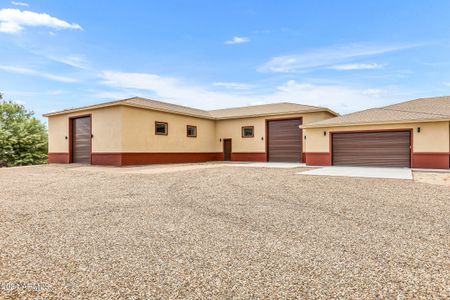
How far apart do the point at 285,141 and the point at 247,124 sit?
10.9 ft

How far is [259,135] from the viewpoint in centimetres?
1966

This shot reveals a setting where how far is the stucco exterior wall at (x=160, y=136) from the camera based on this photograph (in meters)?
15.1

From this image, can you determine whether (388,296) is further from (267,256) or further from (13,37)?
Answer: (13,37)

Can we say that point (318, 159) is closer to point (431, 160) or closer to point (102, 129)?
point (431, 160)

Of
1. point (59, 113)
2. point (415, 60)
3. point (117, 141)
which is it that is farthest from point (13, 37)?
point (415, 60)

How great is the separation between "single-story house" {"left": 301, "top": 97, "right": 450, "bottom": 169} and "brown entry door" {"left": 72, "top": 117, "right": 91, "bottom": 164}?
13891 millimetres

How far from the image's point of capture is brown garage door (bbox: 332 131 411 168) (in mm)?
13523

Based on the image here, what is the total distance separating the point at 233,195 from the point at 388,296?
465 cm

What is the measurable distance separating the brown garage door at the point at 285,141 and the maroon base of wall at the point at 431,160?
672cm

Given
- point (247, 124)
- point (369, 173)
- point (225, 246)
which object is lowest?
point (225, 246)

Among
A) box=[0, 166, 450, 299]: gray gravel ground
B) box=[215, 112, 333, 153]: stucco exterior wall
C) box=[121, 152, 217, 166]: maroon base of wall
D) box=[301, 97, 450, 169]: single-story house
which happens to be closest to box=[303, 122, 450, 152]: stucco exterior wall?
box=[301, 97, 450, 169]: single-story house

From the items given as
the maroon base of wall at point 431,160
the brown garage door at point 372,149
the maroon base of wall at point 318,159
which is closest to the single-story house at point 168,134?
the maroon base of wall at point 318,159

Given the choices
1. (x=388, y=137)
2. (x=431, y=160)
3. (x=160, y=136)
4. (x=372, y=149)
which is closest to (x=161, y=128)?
(x=160, y=136)

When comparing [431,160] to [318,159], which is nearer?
[431,160]
